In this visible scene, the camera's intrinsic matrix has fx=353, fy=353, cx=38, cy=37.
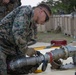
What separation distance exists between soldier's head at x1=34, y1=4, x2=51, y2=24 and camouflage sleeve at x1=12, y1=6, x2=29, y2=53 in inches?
4.4

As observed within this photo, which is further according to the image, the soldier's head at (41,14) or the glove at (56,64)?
the glove at (56,64)

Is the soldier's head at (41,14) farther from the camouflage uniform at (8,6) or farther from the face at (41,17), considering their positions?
the camouflage uniform at (8,6)

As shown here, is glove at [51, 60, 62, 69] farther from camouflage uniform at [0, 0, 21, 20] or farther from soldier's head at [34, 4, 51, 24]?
camouflage uniform at [0, 0, 21, 20]

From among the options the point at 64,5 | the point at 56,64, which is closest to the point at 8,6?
the point at 56,64

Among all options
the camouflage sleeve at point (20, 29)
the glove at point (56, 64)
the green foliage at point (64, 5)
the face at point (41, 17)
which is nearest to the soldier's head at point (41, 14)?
the face at point (41, 17)

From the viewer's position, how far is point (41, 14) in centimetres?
363

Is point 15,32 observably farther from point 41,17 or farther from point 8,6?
point 8,6

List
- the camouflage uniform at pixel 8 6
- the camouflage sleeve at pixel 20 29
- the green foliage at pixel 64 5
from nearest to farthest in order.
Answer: the camouflage sleeve at pixel 20 29
the camouflage uniform at pixel 8 6
the green foliage at pixel 64 5

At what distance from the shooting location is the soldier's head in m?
3.63

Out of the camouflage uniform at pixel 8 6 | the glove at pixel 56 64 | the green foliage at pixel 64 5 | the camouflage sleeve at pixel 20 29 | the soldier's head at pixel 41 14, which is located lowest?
the green foliage at pixel 64 5

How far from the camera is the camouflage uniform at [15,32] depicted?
3619mm

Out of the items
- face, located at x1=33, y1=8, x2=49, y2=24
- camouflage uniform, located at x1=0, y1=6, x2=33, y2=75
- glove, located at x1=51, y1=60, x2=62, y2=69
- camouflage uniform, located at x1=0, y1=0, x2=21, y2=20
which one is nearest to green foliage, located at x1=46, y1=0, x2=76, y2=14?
camouflage uniform, located at x1=0, y1=0, x2=21, y2=20

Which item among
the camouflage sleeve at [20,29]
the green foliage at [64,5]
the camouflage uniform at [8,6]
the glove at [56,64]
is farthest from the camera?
the green foliage at [64,5]

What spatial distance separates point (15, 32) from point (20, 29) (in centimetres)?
6
